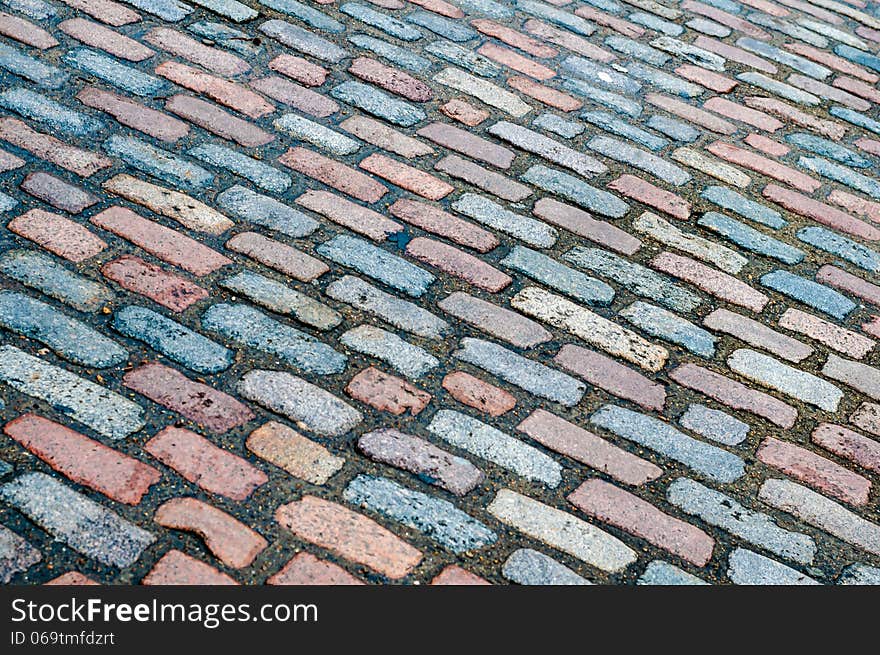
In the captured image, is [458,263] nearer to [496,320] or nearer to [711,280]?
[496,320]

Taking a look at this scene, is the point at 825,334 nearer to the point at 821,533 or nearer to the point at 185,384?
the point at 821,533

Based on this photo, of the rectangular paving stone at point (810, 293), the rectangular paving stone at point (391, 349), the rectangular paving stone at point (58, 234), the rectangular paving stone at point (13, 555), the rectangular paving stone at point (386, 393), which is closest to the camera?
the rectangular paving stone at point (13, 555)

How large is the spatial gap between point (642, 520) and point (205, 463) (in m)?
0.85

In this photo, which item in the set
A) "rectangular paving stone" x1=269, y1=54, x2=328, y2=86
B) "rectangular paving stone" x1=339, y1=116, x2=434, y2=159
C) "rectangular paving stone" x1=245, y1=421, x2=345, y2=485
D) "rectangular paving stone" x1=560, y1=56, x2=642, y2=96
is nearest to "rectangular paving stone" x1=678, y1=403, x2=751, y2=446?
"rectangular paving stone" x1=245, y1=421, x2=345, y2=485

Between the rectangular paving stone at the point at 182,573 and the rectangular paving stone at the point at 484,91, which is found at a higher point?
the rectangular paving stone at the point at 484,91

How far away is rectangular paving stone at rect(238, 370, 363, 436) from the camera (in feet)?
6.72

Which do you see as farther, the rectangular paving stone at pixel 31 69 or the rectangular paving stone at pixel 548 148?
the rectangular paving stone at pixel 548 148

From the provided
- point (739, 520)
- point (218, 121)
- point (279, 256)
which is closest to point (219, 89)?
point (218, 121)

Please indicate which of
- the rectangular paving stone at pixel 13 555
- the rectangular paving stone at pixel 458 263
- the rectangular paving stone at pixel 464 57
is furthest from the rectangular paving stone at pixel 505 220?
the rectangular paving stone at pixel 13 555

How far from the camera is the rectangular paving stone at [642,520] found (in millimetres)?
1959

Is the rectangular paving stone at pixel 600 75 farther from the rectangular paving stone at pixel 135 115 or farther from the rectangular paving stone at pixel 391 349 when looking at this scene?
the rectangular paving stone at pixel 391 349

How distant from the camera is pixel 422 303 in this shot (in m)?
2.41

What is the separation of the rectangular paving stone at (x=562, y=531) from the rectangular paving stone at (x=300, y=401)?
352 mm
